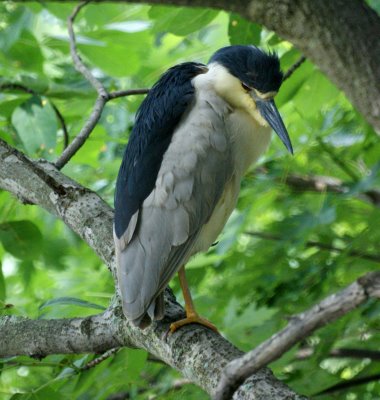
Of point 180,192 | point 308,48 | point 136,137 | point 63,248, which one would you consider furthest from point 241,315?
point 63,248

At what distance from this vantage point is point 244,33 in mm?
3629

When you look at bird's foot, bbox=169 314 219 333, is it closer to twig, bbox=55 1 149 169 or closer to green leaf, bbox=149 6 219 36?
twig, bbox=55 1 149 169

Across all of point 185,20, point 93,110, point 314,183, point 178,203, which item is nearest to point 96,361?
point 178,203

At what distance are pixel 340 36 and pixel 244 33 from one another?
898mm

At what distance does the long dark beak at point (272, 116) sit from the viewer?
3123mm

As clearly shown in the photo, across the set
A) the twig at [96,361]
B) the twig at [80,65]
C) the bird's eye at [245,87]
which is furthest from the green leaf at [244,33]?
the twig at [96,361]

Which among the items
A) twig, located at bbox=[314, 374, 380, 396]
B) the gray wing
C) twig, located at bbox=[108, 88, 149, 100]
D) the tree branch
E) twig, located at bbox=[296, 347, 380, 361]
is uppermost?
twig, located at bbox=[108, 88, 149, 100]

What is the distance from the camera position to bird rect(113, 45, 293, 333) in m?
2.89

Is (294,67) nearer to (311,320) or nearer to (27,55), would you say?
(27,55)

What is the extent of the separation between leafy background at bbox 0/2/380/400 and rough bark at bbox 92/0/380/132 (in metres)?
0.71

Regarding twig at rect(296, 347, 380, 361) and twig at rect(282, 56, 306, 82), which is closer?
twig at rect(296, 347, 380, 361)

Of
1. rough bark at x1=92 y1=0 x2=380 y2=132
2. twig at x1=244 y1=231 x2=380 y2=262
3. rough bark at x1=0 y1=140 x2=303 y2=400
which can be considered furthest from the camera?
twig at x1=244 y1=231 x2=380 y2=262

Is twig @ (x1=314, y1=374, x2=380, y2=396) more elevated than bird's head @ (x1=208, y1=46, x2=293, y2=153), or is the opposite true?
bird's head @ (x1=208, y1=46, x2=293, y2=153)

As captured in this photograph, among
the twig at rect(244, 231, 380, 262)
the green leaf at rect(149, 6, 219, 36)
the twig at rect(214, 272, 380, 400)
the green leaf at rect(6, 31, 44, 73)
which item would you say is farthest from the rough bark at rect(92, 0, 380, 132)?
the green leaf at rect(6, 31, 44, 73)
